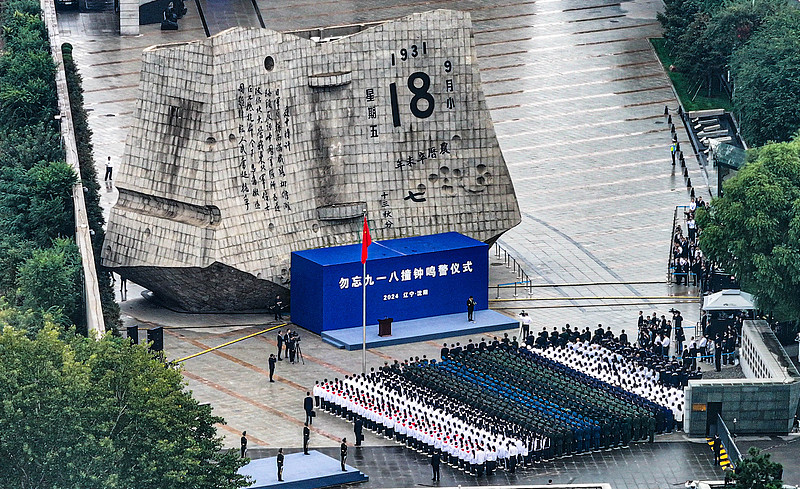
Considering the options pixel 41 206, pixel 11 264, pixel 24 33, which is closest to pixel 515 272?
pixel 41 206

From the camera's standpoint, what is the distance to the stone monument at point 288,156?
7869cm

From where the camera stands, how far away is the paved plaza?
70.2m

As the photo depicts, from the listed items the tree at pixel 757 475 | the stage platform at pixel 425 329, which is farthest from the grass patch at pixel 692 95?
the tree at pixel 757 475

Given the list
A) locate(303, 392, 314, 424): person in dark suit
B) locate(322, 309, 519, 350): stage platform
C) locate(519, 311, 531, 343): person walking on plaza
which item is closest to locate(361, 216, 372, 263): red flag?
locate(322, 309, 519, 350): stage platform

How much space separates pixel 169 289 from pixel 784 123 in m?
34.2

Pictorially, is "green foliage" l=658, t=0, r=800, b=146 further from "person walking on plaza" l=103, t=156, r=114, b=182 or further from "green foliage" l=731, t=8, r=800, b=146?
"person walking on plaza" l=103, t=156, r=114, b=182

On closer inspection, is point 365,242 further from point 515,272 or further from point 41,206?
point 41,206

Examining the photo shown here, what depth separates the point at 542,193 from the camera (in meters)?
98.5

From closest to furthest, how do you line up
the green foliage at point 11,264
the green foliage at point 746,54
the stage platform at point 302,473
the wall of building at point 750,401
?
the stage platform at point 302,473
the wall of building at point 750,401
the green foliage at point 11,264
the green foliage at point 746,54

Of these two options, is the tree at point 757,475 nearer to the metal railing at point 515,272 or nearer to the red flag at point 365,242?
the red flag at point 365,242

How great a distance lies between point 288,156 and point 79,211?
28.7 feet

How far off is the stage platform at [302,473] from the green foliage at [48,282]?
9750 mm

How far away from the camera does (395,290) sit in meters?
81.1

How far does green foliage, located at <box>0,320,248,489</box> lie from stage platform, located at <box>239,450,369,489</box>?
194 inches
